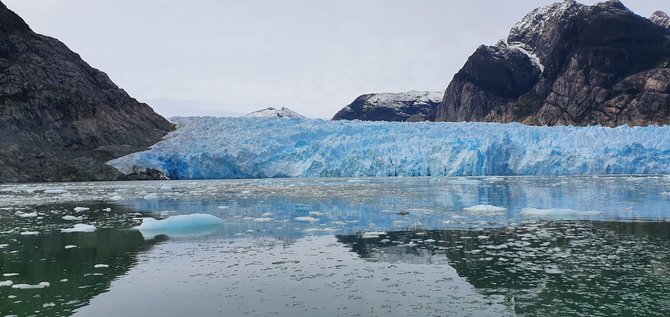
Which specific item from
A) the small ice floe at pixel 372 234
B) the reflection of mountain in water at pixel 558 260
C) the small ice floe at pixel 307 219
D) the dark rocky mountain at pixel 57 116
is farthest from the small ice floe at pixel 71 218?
the dark rocky mountain at pixel 57 116

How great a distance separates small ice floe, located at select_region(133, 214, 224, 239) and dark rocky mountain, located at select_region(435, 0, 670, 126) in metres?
68.5

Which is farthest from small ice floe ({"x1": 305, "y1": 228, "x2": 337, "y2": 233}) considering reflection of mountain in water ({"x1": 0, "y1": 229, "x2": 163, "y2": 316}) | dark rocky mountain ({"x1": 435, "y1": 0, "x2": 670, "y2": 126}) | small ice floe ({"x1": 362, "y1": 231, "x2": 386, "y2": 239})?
dark rocky mountain ({"x1": 435, "y1": 0, "x2": 670, "y2": 126})

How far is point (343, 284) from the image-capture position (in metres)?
6.23

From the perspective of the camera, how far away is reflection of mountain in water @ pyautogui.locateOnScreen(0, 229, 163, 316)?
5555mm

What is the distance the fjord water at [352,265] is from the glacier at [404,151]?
22.0 metres

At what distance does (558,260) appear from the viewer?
23.8 ft

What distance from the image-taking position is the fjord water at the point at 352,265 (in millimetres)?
5352

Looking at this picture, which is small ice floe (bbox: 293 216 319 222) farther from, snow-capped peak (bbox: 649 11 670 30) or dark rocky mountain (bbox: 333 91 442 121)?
dark rocky mountain (bbox: 333 91 442 121)

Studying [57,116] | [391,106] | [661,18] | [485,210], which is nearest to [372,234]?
[485,210]

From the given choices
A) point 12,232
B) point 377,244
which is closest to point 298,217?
point 377,244

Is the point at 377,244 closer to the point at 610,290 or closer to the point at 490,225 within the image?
the point at 490,225

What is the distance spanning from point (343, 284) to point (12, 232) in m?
8.16

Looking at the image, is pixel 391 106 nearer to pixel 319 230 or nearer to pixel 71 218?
pixel 71 218

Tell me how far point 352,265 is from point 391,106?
424 feet
